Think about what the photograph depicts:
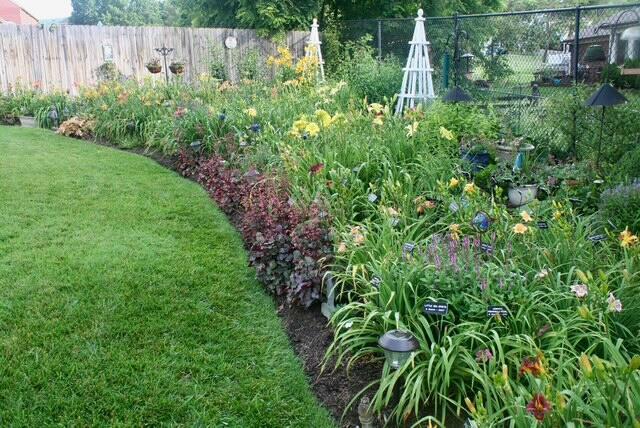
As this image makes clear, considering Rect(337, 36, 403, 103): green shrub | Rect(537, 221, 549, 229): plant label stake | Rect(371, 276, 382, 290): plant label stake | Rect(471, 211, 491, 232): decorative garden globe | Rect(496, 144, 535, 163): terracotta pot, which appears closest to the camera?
Rect(371, 276, 382, 290): plant label stake

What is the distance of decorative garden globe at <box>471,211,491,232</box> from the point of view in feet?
9.94

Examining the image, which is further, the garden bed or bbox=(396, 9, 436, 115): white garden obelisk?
bbox=(396, 9, 436, 115): white garden obelisk

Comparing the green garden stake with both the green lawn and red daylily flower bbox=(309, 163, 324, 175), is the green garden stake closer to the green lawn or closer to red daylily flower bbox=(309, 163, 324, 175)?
the green lawn

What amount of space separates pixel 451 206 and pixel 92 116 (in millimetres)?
6901

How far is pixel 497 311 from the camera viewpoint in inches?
87.8

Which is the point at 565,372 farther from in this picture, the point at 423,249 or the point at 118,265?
the point at 118,265

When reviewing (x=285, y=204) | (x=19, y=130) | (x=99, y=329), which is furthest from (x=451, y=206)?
(x=19, y=130)

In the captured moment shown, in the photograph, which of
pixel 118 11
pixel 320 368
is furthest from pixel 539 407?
pixel 118 11

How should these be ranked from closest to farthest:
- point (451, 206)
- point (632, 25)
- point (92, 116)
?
1. point (451, 206)
2. point (632, 25)
3. point (92, 116)

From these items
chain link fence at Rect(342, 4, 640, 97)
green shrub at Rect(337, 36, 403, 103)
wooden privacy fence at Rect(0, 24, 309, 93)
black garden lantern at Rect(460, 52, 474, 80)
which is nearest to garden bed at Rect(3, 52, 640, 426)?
chain link fence at Rect(342, 4, 640, 97)

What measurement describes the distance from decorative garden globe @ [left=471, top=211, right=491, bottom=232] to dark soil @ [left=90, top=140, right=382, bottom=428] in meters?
0.90

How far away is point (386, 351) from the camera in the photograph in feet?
7.44

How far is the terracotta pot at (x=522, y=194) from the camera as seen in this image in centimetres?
454

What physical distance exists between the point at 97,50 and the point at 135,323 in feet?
31.1
